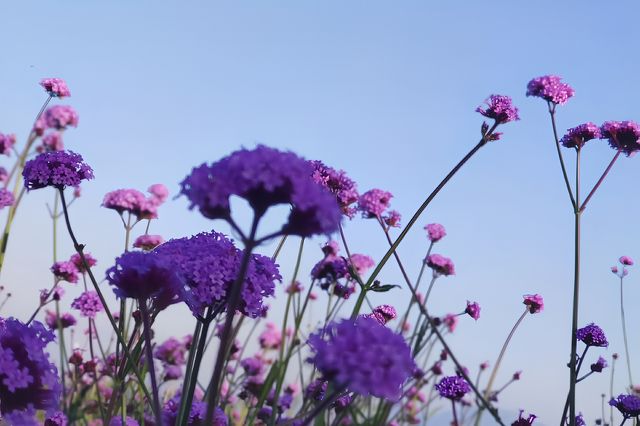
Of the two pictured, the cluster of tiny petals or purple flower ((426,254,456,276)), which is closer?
purple flower ((426,254,456,276))

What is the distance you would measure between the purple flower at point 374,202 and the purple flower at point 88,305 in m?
2.15

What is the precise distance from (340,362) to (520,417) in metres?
2.75

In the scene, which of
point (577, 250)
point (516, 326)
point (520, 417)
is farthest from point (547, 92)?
point (520, 417)

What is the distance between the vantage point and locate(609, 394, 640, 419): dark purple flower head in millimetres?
4434

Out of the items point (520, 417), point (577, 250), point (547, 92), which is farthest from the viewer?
point (547, 92)

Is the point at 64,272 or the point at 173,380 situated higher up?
the point at 64,272

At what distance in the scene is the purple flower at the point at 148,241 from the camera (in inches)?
203

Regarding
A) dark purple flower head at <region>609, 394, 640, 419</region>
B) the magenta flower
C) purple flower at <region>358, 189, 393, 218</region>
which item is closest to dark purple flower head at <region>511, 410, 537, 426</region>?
dark purple flower head at <region>609, 394, 640, 419</region>

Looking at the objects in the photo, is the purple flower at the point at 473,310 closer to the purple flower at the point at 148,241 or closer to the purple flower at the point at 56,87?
the purple flower at the point at 148,241

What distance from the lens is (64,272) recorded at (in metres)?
5.70

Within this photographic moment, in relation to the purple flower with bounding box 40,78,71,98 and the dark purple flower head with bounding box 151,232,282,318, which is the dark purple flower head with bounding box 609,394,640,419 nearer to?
the dark purple flower head with bounding box 151,232,282,318

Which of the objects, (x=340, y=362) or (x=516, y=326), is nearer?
(x=340, y=362)

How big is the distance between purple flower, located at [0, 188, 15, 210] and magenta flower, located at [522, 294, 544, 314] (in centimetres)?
407

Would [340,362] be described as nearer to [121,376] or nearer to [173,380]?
[121,376]
